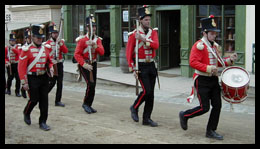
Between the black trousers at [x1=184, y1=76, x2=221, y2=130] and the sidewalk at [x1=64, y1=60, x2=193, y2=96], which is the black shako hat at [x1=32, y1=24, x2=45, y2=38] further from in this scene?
the sidewalk at [x1=64, y1=60, x2=193, y2=96]

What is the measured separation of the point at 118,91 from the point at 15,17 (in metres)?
15.4

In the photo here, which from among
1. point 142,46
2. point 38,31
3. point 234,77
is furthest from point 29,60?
point 234,77

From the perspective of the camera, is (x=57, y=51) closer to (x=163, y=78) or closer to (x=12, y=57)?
(x=12, y=57)

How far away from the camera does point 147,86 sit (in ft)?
24.9

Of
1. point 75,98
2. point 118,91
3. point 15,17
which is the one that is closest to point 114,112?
point 75,98

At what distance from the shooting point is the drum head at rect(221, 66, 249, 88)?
645cm

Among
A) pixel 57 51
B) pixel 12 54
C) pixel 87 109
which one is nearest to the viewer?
pixel 87 109

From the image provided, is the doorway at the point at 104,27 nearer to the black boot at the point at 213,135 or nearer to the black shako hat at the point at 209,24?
the black shako hat at the point at 209,24

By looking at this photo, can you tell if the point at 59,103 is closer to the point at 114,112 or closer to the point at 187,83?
the point at 114,112

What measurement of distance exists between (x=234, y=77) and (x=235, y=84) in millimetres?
163

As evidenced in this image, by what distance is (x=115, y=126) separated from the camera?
25.2 feet

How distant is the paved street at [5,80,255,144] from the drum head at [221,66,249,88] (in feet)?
3.24
